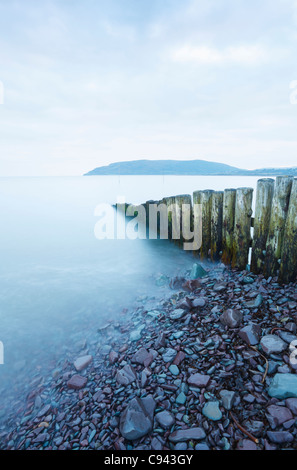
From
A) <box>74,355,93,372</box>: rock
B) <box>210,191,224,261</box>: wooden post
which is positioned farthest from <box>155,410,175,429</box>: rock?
<box>210,191,224,261</box>: wooden post

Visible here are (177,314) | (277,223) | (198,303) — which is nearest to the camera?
(177,314)

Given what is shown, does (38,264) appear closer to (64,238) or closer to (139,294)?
(64,238)

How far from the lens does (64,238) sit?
35.3ft

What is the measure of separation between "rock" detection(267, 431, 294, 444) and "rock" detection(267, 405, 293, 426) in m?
0.08

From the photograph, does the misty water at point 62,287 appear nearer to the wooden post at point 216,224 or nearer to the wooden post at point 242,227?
the wooden post at point 216,224

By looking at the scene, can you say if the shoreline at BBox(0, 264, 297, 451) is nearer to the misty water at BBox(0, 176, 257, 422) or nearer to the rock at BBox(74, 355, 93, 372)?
the rock at BBox(74, 355, 93, 372)

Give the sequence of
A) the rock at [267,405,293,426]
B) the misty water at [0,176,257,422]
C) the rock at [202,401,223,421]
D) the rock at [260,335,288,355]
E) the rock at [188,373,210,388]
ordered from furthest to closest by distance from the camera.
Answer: the misty water at [0,176,257,422] < the rock at [260,335,288,355] < the rock at [188,373,210,388] < the rock at [202,401,223,421] < the rock at [267,405,293,426]

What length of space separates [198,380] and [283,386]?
2.54 ft

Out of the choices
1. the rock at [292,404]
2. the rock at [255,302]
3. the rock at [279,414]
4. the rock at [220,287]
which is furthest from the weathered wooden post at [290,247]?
the rock at [279,414]

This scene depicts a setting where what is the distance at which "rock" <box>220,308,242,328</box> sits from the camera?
305 centimetres

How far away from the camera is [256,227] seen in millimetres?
4344

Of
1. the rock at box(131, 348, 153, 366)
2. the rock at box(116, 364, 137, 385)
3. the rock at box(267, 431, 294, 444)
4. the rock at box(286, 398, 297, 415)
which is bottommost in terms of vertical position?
the rock at box(116, 364, 137, 385)

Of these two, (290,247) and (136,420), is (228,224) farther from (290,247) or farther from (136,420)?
(136,420)

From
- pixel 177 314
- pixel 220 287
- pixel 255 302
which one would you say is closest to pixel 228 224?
pixel 220 287
